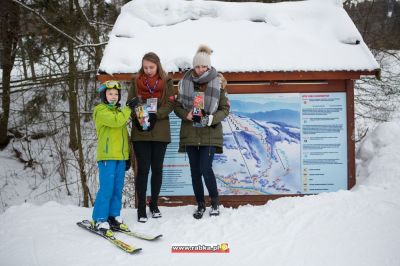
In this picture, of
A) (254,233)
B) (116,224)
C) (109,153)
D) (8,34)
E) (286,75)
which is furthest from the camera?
(8,34)

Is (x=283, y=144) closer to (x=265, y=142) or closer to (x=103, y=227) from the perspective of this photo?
(x=265, y=142)

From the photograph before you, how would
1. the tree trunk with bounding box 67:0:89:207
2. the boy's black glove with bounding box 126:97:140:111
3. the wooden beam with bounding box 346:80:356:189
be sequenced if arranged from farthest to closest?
the tree trunk with bounding box 67:0:89:207 < the wooden beam with bounding box 346:80:356:189 < the boy's black glove with bounding box 126:97:140:111

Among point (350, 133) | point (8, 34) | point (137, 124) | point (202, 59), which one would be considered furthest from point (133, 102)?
point (8, 34)

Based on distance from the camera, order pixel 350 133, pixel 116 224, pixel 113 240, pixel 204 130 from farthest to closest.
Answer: pixel 350 133, pixel 204 130, pixel 116 224, pixel 113 240

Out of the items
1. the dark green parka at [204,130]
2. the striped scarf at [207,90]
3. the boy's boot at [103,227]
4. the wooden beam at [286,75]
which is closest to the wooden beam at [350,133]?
the wooden beam at [286,75]

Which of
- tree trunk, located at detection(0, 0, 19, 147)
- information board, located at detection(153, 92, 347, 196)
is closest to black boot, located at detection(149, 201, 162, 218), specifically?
information board, located at detection(153, 92, 347, 196)

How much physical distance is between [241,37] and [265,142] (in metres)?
1.66

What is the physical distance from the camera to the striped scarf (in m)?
4.61

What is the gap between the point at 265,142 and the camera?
5.46 metres

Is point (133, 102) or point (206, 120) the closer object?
point (133, 102)

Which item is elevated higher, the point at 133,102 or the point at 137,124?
the point at 133,102

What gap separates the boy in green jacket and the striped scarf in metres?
0.77

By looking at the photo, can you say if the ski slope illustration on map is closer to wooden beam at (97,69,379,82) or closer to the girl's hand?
wooden beam at (97,69,379,82)

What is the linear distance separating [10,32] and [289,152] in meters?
9.20
